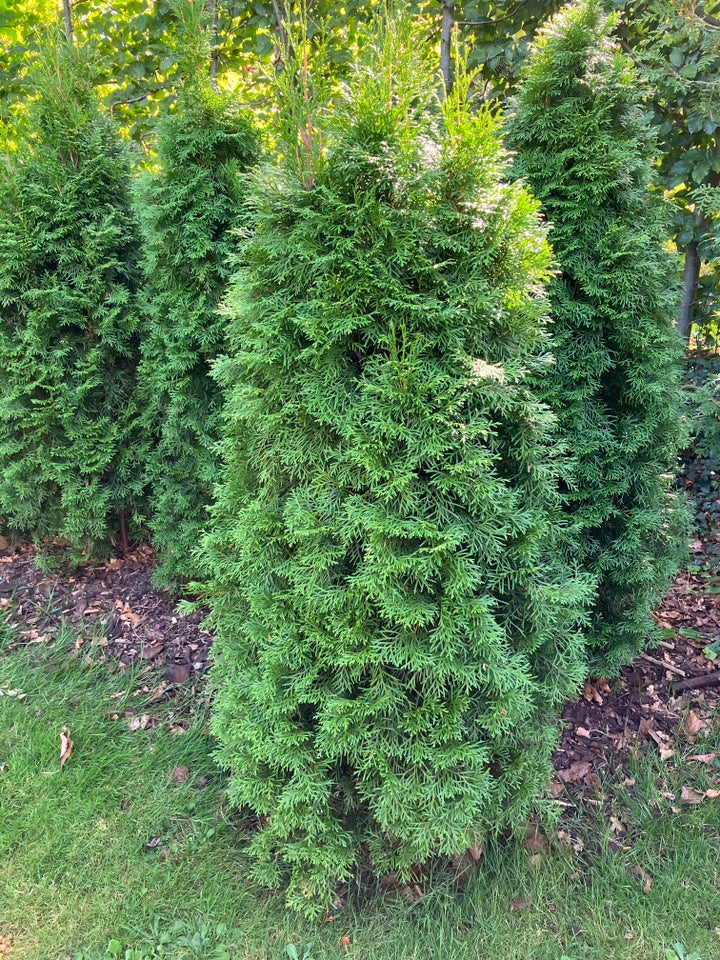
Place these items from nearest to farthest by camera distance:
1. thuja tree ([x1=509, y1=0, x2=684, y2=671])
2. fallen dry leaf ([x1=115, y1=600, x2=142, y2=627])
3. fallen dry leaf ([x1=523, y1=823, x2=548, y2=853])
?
fallen dry leaf ([x1=523, y1=823, x2=548, y2=853]) < thuja tree ([x1=509, y1=0, x2=684, y2=671]) < fallen dry leaf ([x1=115, y1=600, x2=142, y2=627])

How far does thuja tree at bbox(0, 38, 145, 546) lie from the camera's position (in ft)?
11.7

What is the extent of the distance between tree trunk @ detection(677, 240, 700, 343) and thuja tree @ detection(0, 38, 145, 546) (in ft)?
13.1

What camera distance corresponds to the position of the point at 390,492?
6.06 ft

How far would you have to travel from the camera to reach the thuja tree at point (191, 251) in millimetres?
3246

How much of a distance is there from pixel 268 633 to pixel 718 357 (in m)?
3.90

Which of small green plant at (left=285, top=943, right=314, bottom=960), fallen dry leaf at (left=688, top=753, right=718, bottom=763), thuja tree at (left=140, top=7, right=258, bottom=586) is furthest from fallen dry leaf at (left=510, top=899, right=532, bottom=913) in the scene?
thuja tree at (left=140, top=7, right=258, bottom=586)

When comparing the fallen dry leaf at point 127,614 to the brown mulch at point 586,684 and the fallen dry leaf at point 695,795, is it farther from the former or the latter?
the fallen dry leaf at point 695,795

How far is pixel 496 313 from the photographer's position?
1879 millimetres

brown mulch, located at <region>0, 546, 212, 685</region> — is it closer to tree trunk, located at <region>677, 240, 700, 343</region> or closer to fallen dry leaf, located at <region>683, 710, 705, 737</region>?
fallen dry leaf, located at <region>683, 710, 705, 737</region>

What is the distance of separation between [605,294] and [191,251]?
2.01m

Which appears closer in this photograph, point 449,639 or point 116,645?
point 449,639

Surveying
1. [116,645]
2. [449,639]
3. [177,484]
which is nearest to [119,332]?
[177,484]

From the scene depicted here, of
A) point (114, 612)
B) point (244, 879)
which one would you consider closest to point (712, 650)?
point (244, 879)

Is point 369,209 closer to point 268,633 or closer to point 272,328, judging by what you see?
point 272,328
